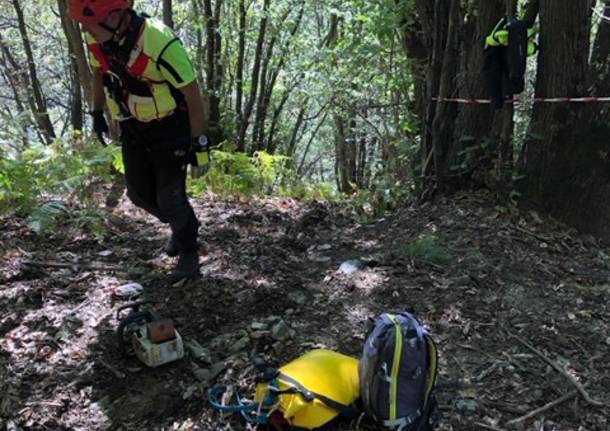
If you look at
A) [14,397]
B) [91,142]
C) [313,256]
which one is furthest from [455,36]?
[14,397]

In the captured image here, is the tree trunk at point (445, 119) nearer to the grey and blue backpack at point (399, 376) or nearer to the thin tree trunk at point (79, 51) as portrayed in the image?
the grey and blue backpack at point (399, 376)

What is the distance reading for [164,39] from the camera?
3553 mm

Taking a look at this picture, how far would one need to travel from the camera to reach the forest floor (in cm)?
298

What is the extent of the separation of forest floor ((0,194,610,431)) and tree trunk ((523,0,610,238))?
278 millimetres

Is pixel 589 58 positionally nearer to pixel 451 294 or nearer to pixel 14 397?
pixel 451 294

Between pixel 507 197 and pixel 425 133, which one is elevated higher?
pixel 425 133


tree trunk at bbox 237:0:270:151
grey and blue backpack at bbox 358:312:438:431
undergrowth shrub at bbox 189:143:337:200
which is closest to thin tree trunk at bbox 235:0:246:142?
tree trunk at bbox 237:0:270:151

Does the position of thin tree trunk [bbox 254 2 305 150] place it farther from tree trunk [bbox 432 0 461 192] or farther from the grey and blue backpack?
the grey and blue backpack

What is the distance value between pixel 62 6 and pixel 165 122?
7246 mm

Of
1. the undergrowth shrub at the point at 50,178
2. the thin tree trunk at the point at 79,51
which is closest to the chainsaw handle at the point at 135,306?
the undergrowth shrub at the point at 50,178

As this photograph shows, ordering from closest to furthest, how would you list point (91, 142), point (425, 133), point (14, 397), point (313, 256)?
point (14, 397) < point (313, 256) < point (425, 133) < point (91, 142)

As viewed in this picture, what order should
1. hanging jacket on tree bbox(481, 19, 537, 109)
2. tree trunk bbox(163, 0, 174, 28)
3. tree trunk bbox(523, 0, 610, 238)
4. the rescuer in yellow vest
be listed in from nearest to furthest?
the rescuer in yellow vest < hanging jacket on tree bbox(481, 19, 537, 109) < tree trunk bbox(523, 0, 610, 238) < tree trunk bbox(163, 0, 174, 28)

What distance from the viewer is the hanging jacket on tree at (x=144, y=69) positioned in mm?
3535

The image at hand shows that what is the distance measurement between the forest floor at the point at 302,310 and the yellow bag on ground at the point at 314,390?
1.16ft
